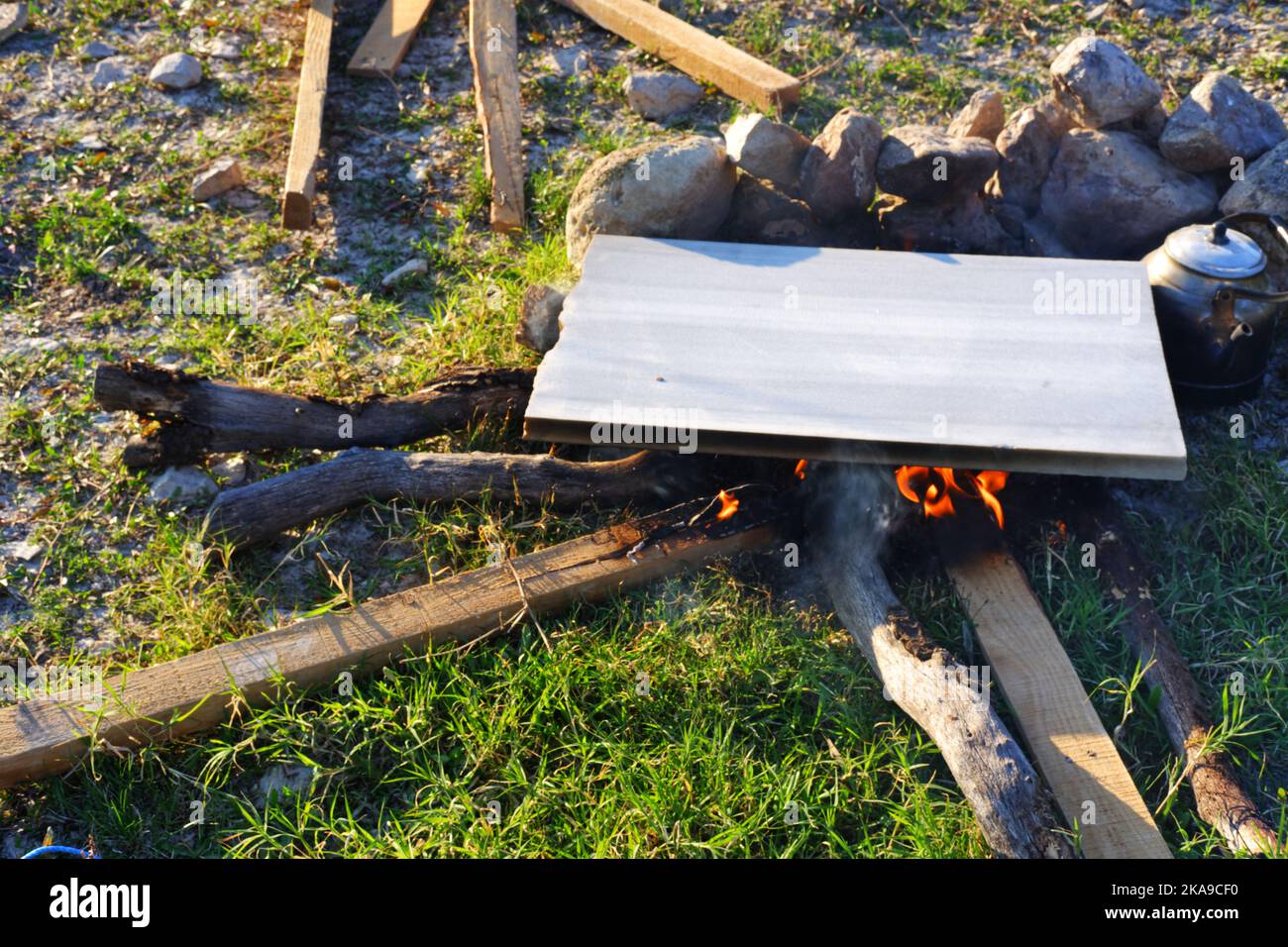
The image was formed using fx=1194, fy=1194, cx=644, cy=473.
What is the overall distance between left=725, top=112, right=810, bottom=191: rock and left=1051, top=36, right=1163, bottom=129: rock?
3.90 ft

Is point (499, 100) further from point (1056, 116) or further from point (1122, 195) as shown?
point (1122, 195)

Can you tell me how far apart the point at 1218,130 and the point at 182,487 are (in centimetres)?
453

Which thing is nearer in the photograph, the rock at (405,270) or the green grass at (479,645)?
the green grass at (479,645)

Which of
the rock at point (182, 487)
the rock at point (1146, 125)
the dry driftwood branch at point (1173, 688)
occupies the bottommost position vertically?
the rock at point (182, 487)

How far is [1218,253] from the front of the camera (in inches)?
180

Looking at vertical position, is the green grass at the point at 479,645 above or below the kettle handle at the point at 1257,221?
below

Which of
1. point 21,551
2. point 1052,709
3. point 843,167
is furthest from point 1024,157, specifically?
point 21,551

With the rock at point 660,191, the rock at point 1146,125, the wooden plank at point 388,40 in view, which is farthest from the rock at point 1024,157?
the wooden plank at point 388,40

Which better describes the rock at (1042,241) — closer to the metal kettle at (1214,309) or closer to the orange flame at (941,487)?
the metal kettle at (1214,309)

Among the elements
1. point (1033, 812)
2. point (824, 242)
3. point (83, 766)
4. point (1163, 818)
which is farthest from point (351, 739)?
point (824, 242)

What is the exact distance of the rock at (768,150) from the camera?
17.3 ft

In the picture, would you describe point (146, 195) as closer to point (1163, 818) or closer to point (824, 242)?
point (824, 242)

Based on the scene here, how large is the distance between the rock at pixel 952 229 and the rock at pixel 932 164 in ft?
0.18

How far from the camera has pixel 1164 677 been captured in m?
3.85
